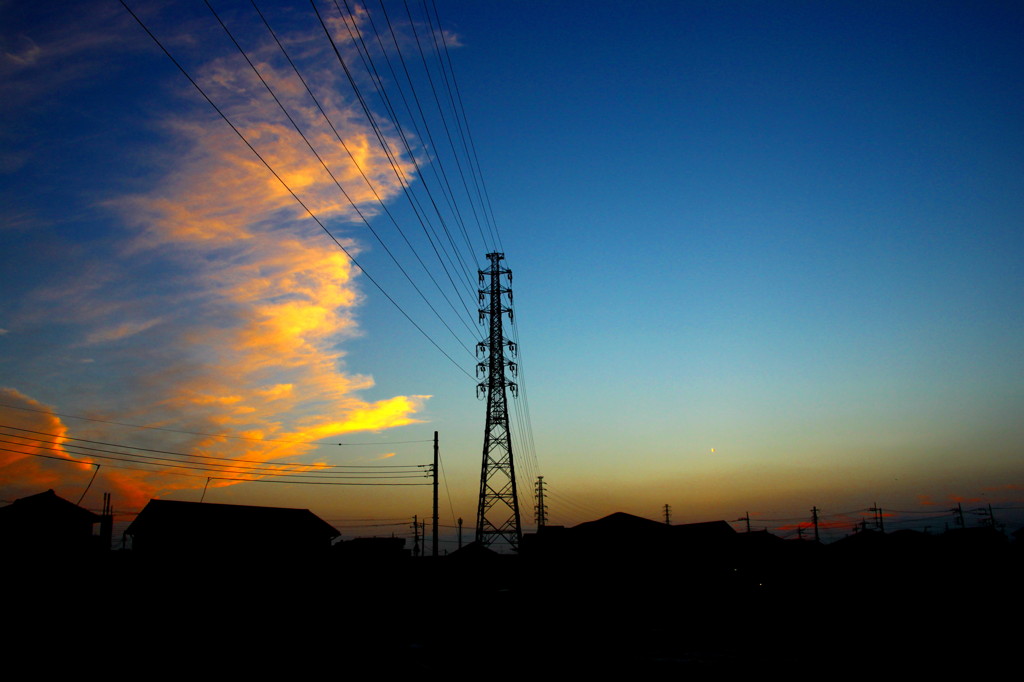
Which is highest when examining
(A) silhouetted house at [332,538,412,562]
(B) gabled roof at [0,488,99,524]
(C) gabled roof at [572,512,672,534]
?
(B) gabled roof at [0,488,99,524]

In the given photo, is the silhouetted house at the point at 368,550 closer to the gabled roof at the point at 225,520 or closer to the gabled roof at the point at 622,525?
the gabled roof at the point at 225,520

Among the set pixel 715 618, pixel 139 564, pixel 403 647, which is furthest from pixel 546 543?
pixel 139 564

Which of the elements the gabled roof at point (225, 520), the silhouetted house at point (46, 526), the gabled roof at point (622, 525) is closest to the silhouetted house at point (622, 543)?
the gabled roof at point (622, 525)

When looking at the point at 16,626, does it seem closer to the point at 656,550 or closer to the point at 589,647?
the point at 589,647

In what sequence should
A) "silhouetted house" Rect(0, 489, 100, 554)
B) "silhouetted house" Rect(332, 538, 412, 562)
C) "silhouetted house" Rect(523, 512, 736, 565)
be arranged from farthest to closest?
"silhouetted house" Rect(332, 538, 412, 562) → "silhouetted house" Rect(523, 512, 736, 565) → "silhouetted house" Rect(0, 489, 100, 554)

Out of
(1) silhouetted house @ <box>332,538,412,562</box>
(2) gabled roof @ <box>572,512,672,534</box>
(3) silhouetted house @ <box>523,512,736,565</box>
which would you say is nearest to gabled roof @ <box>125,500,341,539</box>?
(1) silhouetted house @ <box>332,538,412,562</box>

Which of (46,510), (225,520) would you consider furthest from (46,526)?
(225,520)

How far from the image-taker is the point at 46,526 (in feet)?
134

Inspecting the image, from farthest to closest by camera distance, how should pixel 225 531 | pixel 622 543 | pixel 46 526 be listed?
1. pixel 622 543
2. pixel 225 531
3. pixel 46 526

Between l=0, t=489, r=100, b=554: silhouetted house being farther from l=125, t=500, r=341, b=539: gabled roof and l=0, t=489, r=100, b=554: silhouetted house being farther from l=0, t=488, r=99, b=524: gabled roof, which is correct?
l=125, t=500, r=341, b=539: gabled roof

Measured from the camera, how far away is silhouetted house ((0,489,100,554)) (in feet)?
129

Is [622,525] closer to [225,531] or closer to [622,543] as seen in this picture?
[622,543]

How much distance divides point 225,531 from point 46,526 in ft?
40.1

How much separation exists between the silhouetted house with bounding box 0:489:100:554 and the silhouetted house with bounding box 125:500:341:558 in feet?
15.6
